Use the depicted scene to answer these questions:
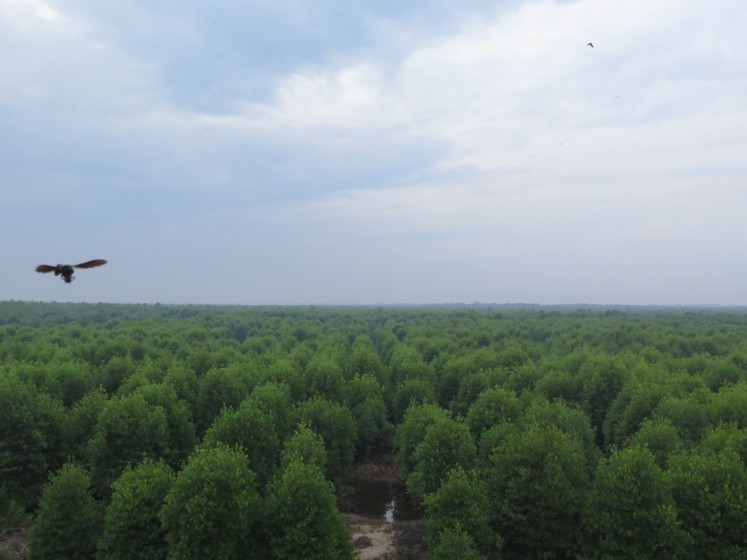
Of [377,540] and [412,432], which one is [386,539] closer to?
[377,540]

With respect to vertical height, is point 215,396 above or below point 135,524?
above

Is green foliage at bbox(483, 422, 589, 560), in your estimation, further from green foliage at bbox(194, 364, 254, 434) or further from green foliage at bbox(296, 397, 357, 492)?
green foliage at bbox(194, 364, 254, 434)

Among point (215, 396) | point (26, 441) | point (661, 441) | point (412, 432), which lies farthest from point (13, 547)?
point (661, 441)

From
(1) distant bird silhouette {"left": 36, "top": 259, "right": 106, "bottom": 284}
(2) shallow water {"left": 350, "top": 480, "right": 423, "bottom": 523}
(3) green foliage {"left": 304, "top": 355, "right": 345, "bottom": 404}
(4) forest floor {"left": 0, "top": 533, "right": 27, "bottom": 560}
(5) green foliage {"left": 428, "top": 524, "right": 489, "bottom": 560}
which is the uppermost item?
(1) distant bird silhouette {"left": 36, "top": 259, "right": 106, "bottom": 284}

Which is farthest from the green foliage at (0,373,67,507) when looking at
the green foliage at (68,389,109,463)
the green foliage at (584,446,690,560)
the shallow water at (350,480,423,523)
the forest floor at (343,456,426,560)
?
the green foliage at (584,446,690,560)

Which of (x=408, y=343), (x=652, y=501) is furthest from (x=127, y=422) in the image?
(x=408, y=343)

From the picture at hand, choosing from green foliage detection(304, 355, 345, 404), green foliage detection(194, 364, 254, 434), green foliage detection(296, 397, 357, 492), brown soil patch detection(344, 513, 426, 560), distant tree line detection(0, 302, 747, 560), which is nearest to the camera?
distant tree line detection(0, 302, 747, 560)

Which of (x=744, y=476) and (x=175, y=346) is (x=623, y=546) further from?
(x=175, y=346)

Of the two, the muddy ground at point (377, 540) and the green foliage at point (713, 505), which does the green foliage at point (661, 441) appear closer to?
the green foliage at point (713, 505)
